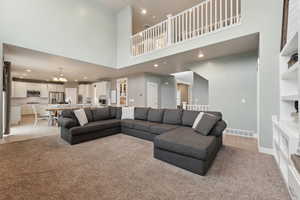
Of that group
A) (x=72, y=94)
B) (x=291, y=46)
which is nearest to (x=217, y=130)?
(x=291, y=46)

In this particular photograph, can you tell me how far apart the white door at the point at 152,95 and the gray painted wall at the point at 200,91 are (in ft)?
7.29

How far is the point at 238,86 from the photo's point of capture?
13.8 feet

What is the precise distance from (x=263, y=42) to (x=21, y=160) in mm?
5415

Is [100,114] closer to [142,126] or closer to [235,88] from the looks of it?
[142,126]

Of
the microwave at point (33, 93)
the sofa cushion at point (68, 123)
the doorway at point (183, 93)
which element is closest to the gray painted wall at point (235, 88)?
the sofa cushion at point (68, 123)

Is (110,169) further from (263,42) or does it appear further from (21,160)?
(263,42)

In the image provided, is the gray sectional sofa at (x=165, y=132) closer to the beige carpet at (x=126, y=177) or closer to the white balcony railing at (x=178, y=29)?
the beige carpet at (x=126, y=177)

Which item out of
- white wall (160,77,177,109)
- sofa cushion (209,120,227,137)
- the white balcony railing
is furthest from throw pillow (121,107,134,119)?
white wall (160,77,177,109)

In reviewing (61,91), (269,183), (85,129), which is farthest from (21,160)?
(61,91)

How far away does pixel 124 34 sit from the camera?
559 cm

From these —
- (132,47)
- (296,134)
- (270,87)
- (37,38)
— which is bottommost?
(296,134)

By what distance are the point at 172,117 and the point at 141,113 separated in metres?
1.17

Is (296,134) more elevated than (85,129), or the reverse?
(296,134)

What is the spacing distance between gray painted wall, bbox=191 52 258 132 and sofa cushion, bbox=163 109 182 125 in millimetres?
1905
